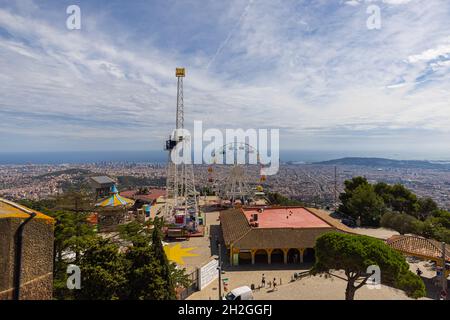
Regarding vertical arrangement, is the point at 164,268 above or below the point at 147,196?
above

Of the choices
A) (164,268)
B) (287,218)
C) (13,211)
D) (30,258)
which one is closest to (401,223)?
(287,218)

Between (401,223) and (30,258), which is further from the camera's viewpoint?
(401,223)

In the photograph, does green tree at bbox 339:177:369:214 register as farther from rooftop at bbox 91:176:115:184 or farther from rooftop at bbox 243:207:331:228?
rooftop at bbox 91:176:115:184

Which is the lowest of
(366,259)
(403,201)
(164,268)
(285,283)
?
(285,283)

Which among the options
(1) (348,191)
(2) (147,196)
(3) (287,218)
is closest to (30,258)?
(3) (287,218)

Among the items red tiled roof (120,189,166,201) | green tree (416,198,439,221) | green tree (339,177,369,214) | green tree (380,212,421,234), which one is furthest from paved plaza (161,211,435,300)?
red tiled roof (120,189,166,201)

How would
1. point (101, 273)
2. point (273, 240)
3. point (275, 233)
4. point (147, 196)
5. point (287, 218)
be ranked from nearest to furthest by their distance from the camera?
point (101, 273), point (273, 240), point (275, 233), point (287, 218), point (147, 196)

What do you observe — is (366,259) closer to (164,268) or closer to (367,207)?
(164,268)

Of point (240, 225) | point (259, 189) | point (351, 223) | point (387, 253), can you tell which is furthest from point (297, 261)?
point (259, 189)

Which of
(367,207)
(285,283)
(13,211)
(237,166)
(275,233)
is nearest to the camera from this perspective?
(13,211)
